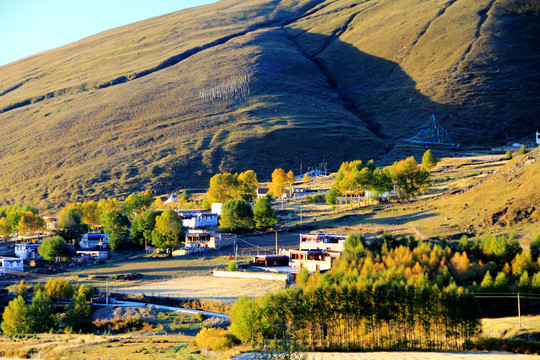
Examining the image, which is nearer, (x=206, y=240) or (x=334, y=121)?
(x=206, y=240)

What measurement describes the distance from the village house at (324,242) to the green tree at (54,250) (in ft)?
88.7

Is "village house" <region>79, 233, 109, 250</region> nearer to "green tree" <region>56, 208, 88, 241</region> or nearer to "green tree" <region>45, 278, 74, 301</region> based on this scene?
"green tree" <region>56, 208, 88, 241</region>

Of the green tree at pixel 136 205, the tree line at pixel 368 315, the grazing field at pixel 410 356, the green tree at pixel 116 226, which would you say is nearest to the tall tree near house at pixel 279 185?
the green tree at pixel 136 205

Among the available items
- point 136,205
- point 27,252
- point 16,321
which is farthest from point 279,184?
point 16,321

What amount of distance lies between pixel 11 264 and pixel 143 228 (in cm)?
1518

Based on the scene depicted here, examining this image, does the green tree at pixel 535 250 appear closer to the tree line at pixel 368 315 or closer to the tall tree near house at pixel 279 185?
the tree line at pixel 368 315

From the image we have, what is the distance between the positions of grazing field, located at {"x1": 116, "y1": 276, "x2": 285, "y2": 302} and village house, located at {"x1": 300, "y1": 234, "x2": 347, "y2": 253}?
9.65 m

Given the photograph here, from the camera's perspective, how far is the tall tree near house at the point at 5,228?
88.6 meters

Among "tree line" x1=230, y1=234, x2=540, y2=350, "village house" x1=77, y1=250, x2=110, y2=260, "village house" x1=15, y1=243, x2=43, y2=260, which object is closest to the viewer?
"tree line" x1=230, y1=234, x2=540, y2=350

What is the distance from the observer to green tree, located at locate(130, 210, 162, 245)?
78688 millimetres

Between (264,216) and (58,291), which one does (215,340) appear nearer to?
(58,291)

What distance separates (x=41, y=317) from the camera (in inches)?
1837

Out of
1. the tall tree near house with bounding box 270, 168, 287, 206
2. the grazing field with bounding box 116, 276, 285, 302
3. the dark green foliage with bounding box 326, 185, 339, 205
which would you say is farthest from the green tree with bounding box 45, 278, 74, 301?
the tall tree near house with bounding box 270, 168, 287, 206

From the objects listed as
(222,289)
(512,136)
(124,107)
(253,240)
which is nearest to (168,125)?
(124,107)
